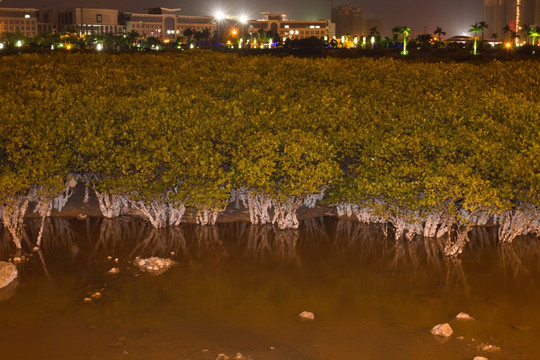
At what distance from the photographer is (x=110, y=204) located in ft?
57.5

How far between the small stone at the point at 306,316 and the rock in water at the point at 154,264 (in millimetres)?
3555

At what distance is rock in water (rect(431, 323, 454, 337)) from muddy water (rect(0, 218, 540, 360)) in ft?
0.52

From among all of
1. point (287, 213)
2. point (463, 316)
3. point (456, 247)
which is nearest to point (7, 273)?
point (287, 213)

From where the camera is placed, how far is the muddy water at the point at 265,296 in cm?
1050

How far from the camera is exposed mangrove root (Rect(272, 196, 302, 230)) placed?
16766mm

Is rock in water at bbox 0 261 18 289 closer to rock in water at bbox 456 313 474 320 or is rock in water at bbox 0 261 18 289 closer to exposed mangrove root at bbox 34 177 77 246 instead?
exposed mangrove root at bbox 34 177 77 246

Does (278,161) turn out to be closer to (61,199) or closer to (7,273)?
(61,199)

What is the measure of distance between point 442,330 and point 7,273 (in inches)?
330

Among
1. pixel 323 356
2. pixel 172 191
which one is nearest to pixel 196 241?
pixel 172 191

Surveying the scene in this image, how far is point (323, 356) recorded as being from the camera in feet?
33.3

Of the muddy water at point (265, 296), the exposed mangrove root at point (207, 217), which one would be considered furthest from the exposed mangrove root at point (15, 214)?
the exposed mangrove root at point (207, 217)

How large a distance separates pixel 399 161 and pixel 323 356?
745 cm

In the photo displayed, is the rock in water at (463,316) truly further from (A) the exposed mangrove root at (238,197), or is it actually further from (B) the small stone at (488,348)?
(A) the exposed mangrove root at (238,197)

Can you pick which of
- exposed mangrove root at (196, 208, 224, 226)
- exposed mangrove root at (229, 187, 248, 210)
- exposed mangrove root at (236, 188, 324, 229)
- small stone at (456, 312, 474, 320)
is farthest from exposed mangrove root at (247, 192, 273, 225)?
small stone at (456, 312, 474, 320)
